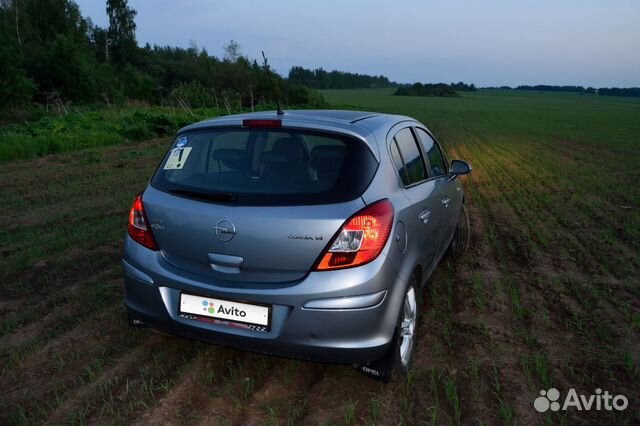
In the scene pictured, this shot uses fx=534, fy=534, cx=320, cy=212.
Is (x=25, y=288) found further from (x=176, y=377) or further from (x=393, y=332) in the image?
(x=393, y=332)

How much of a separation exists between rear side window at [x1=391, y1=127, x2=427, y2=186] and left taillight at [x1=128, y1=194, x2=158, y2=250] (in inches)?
63.8

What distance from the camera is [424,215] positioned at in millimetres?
3754

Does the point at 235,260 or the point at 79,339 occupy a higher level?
the point at 235,260

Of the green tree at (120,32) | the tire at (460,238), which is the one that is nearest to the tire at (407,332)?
the tire at (460,238)

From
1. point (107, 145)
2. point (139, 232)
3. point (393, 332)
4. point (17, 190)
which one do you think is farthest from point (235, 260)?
point (107, 145)

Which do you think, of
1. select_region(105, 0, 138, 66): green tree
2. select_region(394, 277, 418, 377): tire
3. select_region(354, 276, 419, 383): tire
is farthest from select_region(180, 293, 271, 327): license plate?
select_region(105, 0, 138, 66): green tree

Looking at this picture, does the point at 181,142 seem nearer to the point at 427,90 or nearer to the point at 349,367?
the point at 349,367

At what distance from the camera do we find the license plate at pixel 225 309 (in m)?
2.88

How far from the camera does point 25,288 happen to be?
4789 mm

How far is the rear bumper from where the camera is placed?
280 cm

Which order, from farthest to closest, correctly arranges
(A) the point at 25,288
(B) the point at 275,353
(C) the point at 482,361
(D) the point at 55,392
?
(A) the point at 25,288
(C) the point at 482,361
(D) the point at 55,392
(B) the point at 275,353

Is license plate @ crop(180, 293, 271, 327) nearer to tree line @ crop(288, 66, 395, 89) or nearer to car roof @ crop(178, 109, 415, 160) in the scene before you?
car roof @ crop(178, 109, 415, 160)

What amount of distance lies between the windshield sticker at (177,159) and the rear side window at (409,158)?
135 cm

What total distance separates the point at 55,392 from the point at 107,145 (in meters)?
14.4
